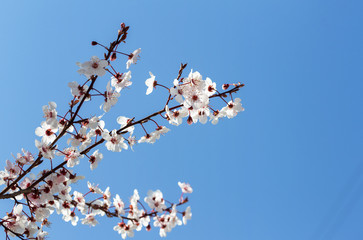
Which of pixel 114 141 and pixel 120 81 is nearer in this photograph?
pixel 120 81

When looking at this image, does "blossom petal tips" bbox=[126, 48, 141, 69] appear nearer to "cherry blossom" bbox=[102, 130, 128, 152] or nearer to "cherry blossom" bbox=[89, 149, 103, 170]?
"cherry blossom" bbox=[102, 130, 128, 152]

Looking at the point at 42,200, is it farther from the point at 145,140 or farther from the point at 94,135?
the point at 145,140

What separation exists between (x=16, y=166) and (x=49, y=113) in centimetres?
86

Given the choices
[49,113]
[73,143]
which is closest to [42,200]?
[73,143]

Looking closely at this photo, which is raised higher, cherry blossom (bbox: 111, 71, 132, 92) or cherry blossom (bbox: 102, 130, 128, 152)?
cherry blossom (bbox: 111, 71, 132, 92)

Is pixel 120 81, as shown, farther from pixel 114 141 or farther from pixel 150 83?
pixel 114 141

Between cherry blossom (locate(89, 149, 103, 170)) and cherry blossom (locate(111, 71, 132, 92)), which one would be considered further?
cherry blossom (locate(89, 149, 103, 170))

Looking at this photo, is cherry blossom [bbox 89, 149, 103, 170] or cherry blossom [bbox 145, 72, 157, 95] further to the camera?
cherry blossom [bbox 89, 149, 103, 170]

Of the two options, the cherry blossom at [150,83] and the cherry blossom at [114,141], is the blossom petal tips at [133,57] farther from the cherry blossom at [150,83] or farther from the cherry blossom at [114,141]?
the cherry blossom at [114,141]

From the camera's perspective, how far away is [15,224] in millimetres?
3152

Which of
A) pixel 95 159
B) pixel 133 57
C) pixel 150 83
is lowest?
pixel 95 159

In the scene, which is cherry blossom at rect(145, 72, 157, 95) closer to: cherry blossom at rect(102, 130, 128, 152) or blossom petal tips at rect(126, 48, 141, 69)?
blossom petal tips at rect(126, 48, 141, 69)

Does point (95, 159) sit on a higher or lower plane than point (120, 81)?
lower


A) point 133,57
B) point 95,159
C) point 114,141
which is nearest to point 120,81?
point 133,57
